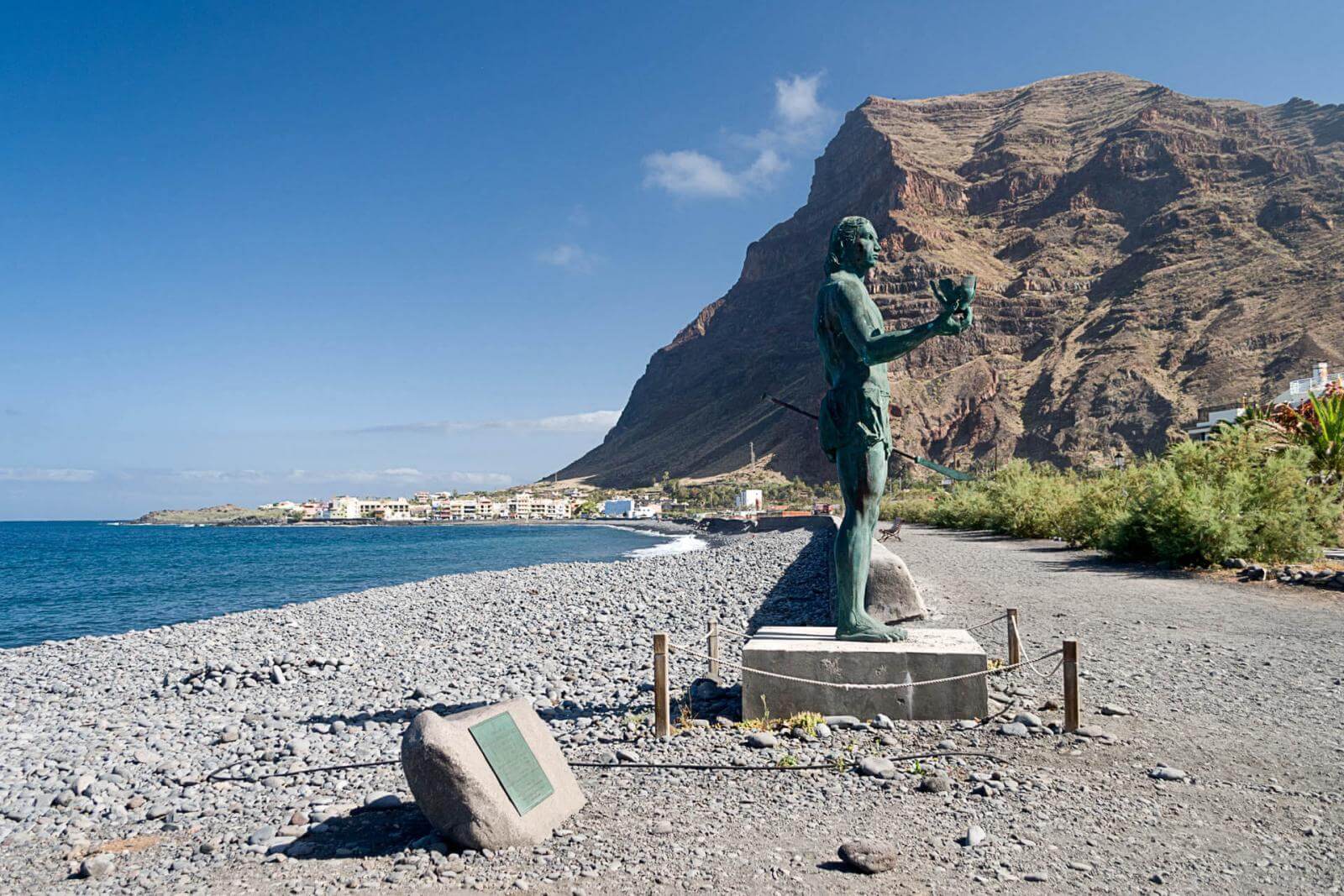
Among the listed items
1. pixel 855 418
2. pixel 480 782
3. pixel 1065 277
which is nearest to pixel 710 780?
pixel 480 782

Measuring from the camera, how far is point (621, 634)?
11.8 metres

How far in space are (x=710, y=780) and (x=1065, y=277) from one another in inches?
5417

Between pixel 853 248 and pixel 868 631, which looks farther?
pixel 853 248

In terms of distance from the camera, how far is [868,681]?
5676 millimetres

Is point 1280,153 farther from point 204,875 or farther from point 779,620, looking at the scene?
point 204,875

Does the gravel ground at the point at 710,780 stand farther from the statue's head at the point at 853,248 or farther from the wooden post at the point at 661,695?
the statue's head at the point at 853,248

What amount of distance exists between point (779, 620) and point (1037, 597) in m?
4.31

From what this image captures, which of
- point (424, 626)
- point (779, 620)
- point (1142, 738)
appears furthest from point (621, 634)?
point (1142, 738)

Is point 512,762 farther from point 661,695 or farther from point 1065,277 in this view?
point 1065,277

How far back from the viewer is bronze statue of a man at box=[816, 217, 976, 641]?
5.76 m

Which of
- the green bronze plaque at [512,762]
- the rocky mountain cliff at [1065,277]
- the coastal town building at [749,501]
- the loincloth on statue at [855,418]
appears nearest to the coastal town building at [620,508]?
the rocky mountain cliff at [1065,277]

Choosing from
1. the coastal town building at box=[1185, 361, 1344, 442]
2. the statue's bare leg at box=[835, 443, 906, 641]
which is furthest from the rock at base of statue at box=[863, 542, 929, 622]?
the coastal town building at box=[1185, 361, 1344, 442]

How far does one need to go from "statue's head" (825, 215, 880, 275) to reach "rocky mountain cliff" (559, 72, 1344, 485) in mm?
79951

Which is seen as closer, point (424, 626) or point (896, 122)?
point (424, 626)
